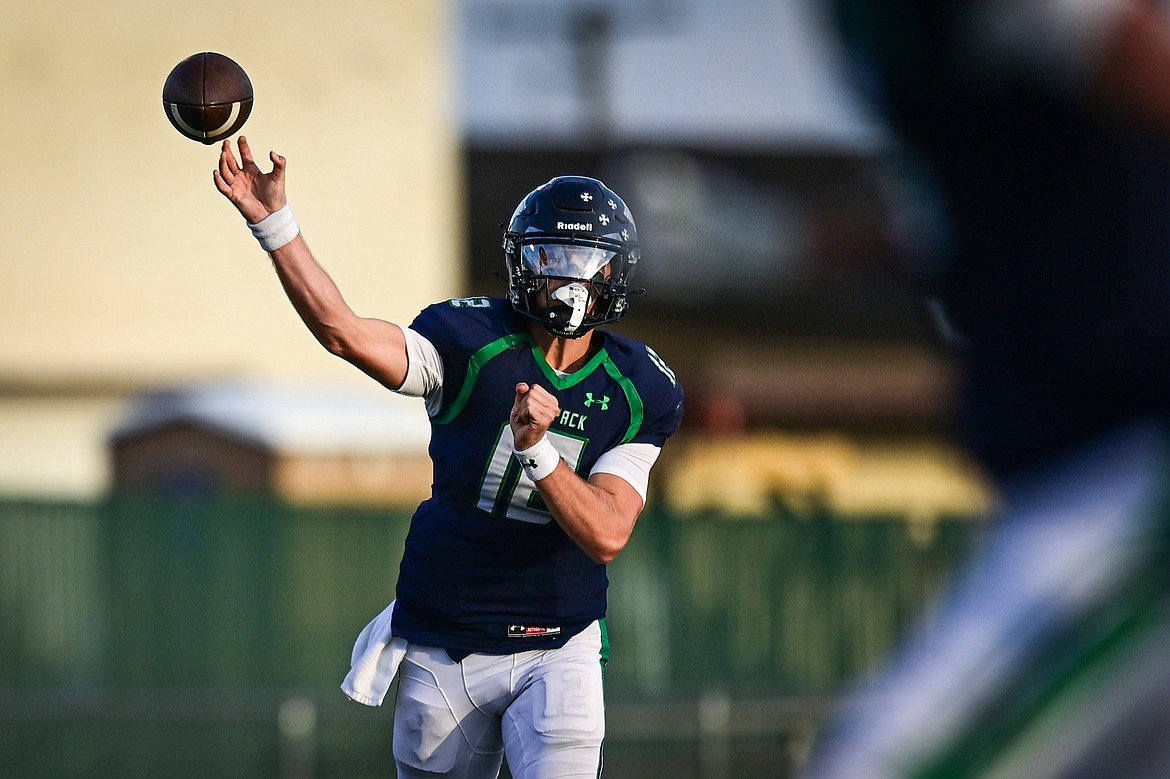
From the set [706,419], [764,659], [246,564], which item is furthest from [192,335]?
[706,419]

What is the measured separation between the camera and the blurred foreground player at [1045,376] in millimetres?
2541

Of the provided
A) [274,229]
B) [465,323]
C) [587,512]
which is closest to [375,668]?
[587,512]

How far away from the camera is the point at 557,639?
559cm

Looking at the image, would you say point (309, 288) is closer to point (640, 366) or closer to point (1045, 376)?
point (640, 366)

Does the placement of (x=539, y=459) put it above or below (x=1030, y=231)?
below

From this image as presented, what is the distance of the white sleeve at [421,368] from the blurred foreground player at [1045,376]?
259cm

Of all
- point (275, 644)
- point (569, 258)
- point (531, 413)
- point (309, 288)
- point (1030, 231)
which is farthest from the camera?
point (275, 644)

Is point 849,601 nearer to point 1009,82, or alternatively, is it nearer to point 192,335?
point 192,335

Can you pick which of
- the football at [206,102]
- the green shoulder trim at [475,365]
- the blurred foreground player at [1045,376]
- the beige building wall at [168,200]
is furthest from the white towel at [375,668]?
the beige building wall at [168,200]

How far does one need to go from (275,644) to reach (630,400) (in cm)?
667

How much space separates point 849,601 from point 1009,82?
414 inches

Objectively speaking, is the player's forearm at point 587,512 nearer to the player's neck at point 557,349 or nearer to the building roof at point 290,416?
the player's neck at point 557,349

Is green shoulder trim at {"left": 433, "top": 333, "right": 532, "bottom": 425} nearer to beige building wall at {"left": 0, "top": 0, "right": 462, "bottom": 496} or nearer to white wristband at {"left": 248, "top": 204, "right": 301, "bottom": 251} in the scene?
white wristband at {"left": 248, "top": 204, "right": 301, "bottom": 251}

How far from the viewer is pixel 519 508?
5480 mm
